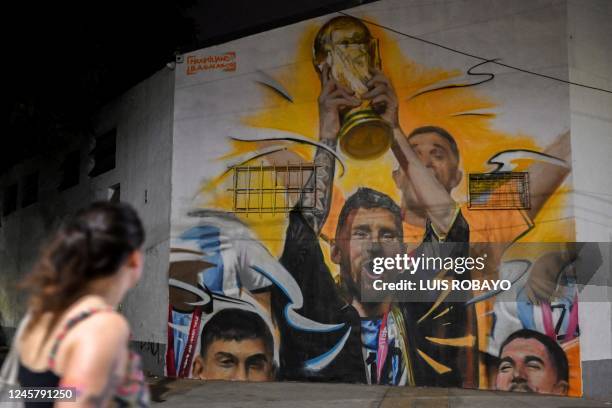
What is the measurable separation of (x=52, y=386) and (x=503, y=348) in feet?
28.3

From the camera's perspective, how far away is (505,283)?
9.93 metres

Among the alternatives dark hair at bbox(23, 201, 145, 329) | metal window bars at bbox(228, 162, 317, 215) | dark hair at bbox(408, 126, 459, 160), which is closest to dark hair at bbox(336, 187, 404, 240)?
metal window bars at bbox(228, 162, 317, 215)

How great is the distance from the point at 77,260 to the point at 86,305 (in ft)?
0.46

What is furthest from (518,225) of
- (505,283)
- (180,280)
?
(180,280)

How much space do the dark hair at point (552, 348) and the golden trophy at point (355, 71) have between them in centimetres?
338

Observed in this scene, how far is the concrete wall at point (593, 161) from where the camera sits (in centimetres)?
941

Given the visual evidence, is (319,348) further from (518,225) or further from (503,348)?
(518,225)

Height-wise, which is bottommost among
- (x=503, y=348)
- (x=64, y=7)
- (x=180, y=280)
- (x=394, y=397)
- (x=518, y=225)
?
(x=394, y=397)

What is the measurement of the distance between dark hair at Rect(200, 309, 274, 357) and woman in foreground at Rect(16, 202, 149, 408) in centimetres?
862

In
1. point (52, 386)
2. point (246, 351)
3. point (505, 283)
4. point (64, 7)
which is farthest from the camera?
point (64, 7)

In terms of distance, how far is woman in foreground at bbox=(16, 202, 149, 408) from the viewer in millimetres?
1844

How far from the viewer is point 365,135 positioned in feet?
35.2

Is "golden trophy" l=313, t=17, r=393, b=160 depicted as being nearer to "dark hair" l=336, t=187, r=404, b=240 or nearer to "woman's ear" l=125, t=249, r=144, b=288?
"dark hair" l=336, t=187, r=404, b=240
